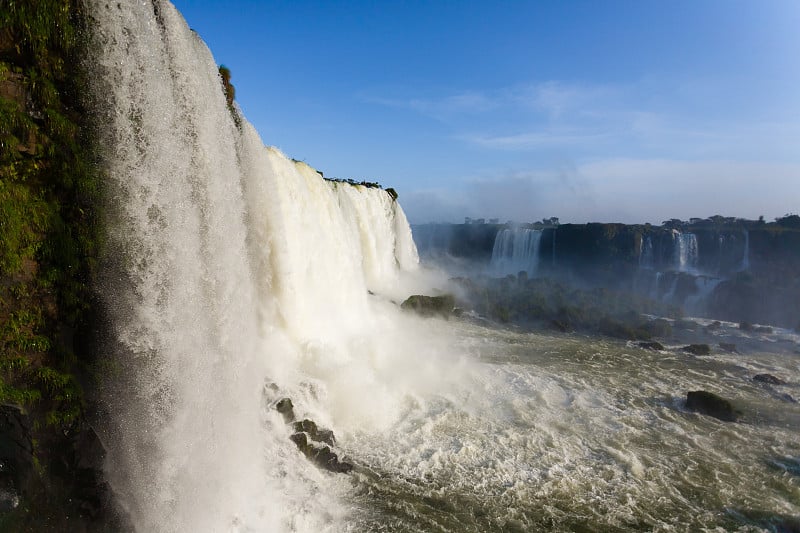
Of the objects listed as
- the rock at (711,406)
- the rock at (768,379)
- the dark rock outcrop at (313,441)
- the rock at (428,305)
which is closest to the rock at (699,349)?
the rock at (768,379)

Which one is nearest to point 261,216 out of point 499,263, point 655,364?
point 655,364

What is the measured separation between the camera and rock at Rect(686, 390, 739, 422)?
1114 cm

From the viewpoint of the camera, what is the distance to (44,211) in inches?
176

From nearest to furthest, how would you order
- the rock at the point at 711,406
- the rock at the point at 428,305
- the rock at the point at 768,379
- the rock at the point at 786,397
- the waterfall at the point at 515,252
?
the rock at the point at 711,406 → the rock at the point at 786,397 → the rock at the point at 768,379 → the rock at the point at 428,305 → the waterfall at the point at 515,252

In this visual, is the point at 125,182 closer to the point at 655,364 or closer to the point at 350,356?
the point at 350,356

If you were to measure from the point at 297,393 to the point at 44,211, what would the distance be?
234 inches

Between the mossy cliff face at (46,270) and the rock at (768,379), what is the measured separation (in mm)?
18842

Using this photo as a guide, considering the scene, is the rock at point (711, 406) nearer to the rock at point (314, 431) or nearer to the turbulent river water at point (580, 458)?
the turbulent river water at point (580, 458)

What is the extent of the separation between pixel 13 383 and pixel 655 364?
1829 centimetres

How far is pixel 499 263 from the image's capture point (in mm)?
41781

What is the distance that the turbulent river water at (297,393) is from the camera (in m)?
4.81

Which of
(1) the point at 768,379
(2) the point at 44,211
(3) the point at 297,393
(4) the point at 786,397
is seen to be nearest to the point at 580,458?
(3) the point at 297,393

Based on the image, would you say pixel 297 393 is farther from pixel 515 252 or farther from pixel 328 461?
pixel 515 252

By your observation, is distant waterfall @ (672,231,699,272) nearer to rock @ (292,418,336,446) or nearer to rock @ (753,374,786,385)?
rock @ (753,374,786,385)
